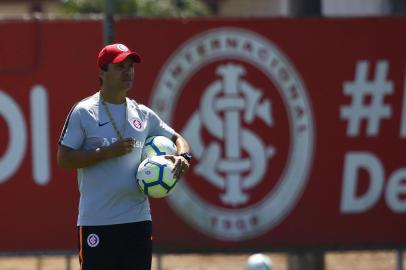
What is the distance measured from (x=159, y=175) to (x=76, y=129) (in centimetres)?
54

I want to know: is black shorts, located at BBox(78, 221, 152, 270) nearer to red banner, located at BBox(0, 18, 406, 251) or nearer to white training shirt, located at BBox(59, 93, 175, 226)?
white training shirt, located at BBox(59, 93, 175, 226)

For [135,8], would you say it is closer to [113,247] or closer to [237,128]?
[237,128]

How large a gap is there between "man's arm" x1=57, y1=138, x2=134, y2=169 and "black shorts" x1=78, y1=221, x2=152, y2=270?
40 centimetres

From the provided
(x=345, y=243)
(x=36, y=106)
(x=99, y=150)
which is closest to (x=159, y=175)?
(x=99, y=150)

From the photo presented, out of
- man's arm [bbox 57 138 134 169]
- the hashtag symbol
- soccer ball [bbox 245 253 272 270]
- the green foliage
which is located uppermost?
the green foliage

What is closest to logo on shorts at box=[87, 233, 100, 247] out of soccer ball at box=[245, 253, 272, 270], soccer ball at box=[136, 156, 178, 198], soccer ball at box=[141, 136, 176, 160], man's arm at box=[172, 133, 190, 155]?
soccer ball at box=[136, 156, 178, 198]

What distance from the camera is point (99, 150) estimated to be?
6.34m

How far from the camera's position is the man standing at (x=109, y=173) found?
21.1ft

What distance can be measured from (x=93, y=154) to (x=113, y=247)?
0.58 m

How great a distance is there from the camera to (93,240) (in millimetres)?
6488

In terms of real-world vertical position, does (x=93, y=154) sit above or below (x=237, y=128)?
below

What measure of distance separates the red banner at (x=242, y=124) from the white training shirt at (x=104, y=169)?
302cm

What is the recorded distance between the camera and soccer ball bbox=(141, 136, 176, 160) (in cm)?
661

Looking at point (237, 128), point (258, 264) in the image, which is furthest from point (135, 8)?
point (258, 264)
